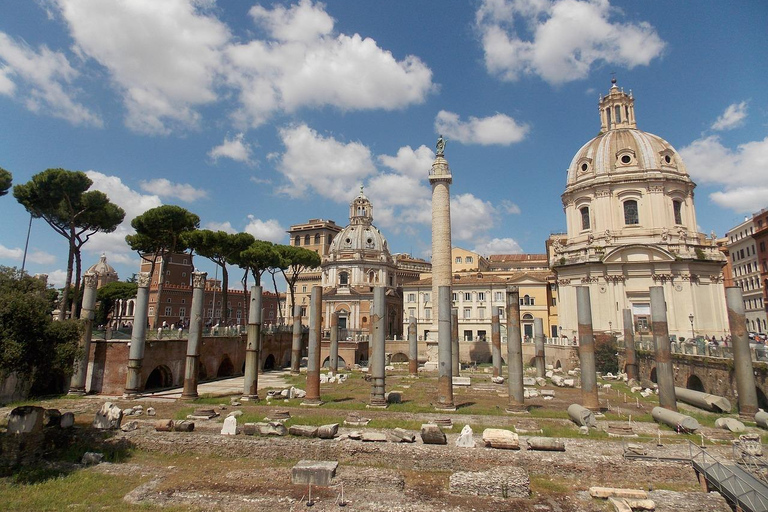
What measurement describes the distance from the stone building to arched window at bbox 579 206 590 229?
0.31 ft

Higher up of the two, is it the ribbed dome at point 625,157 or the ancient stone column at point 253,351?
the ribbed dome at point 625,157

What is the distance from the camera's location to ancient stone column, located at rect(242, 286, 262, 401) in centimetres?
2117

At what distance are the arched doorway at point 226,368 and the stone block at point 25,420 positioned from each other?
2035 centimetres

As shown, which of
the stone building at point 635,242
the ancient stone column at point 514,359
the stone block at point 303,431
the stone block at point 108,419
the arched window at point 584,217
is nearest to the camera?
the stone block at point 303,431

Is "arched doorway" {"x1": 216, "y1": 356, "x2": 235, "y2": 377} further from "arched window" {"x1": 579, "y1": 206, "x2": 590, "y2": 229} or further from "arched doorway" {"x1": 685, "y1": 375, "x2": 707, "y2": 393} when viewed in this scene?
"arched window" {"x1": 579, "y1": 206, "x2": 590, "y2": 229}

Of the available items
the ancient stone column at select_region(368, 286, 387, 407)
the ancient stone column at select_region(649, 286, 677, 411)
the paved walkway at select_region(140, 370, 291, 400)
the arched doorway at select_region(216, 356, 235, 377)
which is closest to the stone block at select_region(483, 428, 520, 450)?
the ancient stone column at select_region(368, 286, 387, 407)

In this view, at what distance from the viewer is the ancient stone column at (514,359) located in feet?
61.0

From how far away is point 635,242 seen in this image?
4084 cm

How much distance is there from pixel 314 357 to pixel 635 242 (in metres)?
32.4

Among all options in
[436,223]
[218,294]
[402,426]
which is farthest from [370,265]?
[402,426]

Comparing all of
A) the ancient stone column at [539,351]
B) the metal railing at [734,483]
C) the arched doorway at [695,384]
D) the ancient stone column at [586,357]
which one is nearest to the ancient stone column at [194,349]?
the ancient stone column at [586,357]

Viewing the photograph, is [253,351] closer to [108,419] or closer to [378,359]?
[378,359]

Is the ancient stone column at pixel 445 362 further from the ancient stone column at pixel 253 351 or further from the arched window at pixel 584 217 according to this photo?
the arched window at pixel 584 217

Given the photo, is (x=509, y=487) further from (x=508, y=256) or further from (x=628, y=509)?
(x=508, y=256)
